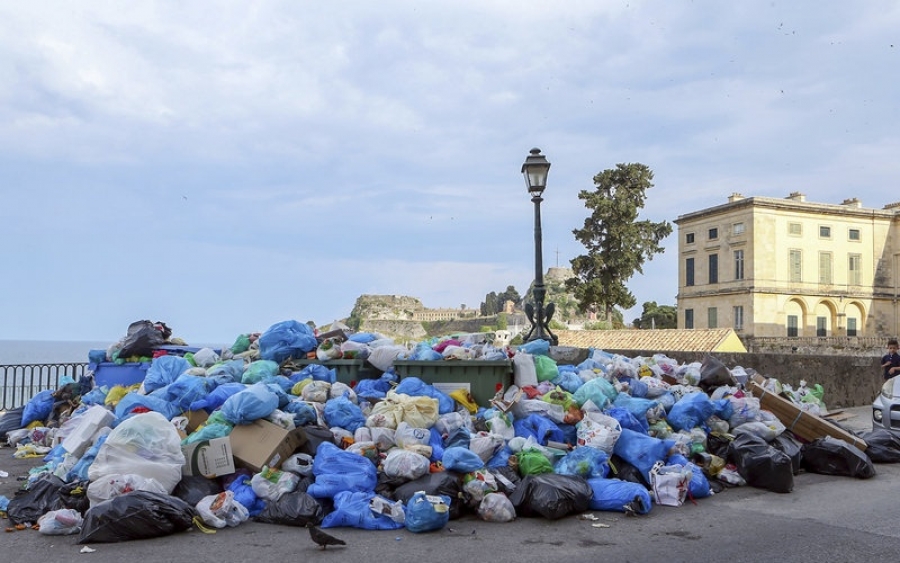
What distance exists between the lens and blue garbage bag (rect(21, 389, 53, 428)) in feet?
32.4

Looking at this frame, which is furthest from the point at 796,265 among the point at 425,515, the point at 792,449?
the point at 425,515

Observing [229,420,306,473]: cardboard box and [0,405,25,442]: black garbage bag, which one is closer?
[229,420,306,473]: cardboard box

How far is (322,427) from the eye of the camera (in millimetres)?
6480

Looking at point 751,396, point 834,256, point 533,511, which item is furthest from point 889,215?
point 533,511

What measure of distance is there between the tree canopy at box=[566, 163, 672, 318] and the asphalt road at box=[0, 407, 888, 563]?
34637mm

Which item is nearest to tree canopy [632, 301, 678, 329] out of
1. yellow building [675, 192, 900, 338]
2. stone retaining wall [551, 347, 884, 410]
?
yellow building [675, 192, 900, 338]

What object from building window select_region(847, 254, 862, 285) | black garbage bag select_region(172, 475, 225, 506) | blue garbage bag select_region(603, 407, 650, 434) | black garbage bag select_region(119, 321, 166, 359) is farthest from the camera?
building window select_region(847, 254, 862, 285)

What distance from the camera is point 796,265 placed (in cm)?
4616

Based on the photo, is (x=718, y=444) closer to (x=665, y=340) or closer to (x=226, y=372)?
(x=226, y=372)

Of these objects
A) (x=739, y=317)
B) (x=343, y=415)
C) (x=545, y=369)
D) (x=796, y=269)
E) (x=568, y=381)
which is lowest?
(x=343, y=415)

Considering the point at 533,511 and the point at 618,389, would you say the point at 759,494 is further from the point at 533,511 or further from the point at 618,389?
the point at 533,511

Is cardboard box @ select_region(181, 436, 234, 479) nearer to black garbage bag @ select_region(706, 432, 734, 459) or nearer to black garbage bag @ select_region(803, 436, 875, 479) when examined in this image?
black garbage bag @ select_region(706, 432, 734, 459)

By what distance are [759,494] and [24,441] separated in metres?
8.16

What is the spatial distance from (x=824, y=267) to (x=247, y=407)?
47723 mm
